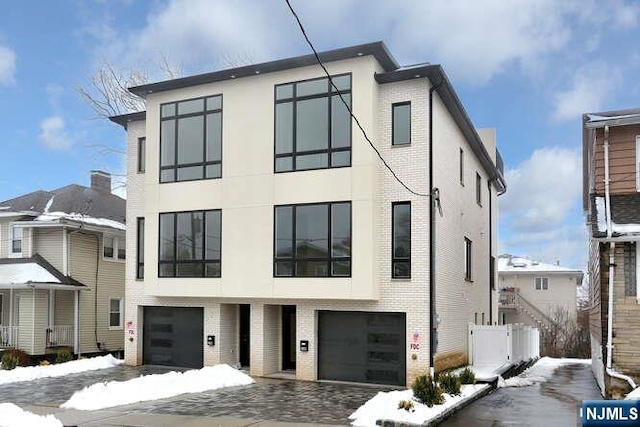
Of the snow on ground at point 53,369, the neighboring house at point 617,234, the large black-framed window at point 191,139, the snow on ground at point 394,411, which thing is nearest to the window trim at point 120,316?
the snow on ground at point 53,369

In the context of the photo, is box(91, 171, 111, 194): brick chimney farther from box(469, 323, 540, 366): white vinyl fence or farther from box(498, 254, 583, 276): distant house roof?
box(498, 254, 583, 276): distant house roof

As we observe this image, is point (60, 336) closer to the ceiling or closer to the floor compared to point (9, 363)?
closer to the ceiling

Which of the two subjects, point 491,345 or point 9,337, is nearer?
point 491,345

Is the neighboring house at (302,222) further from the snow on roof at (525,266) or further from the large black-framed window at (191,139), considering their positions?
the snow on roof at (525,266)

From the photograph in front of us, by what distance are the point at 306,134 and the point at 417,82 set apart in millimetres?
3356

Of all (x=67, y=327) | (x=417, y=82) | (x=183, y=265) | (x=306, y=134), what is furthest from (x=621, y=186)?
(x=67, y=327)

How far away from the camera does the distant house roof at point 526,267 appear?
49250 mm

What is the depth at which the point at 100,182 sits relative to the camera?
30625 mm

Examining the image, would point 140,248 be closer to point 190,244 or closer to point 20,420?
point 190,244

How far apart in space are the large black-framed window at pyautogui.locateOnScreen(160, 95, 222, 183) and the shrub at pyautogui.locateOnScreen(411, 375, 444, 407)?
9.47 meters

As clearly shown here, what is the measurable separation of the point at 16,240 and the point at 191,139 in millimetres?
10080

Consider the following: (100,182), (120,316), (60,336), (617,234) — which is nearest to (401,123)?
(617,234)

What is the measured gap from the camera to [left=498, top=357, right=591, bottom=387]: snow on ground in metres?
18.5

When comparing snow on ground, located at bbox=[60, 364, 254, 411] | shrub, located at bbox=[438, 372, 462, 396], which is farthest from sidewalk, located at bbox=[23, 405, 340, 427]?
shrub, located at bbox=[438, 372, 462, 396]
